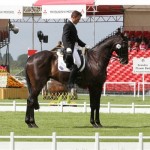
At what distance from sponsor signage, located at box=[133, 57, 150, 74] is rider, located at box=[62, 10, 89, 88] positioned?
61.8ft

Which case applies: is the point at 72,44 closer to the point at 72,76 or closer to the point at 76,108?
the point at 72,76

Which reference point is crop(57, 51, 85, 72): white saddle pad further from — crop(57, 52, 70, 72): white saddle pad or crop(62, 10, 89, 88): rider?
crop(62, 10, 89, 88): rider

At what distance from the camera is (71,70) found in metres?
21.5

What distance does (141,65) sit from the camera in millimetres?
40625

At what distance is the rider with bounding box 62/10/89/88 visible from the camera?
21000 mm

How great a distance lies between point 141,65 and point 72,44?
1970 centimetres

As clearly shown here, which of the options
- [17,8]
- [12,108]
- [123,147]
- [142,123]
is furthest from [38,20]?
[123,147]

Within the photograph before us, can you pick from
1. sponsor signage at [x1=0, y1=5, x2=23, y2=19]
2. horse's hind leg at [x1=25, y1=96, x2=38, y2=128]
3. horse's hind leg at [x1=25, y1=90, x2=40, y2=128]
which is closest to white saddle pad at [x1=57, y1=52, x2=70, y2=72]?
horse's hind leg at [x1=25, y1=90, x2=40, y2=128]

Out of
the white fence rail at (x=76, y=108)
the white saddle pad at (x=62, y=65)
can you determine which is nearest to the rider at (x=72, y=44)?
the white saddle pad at (x=62, y=65)

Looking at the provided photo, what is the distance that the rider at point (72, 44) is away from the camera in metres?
21.0

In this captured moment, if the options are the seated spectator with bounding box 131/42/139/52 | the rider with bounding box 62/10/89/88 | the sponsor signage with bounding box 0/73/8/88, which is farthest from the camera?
the seated spectator with bounding box 131/42/139/52

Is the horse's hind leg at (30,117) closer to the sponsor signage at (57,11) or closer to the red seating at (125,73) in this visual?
the sponsor signage at (57,11)

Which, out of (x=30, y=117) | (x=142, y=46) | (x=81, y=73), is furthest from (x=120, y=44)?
(x=142, y=46)

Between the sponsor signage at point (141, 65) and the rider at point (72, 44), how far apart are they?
61.8 feet
